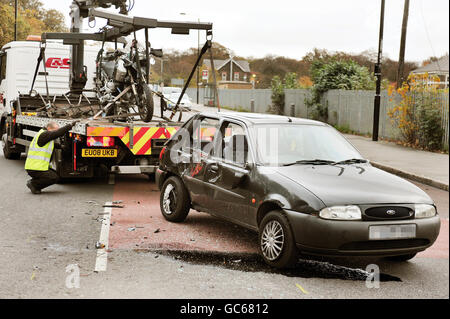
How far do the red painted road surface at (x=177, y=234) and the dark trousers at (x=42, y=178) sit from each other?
183cm

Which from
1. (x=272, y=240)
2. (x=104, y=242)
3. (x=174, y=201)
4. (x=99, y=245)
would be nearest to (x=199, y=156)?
(x=174, y=201)

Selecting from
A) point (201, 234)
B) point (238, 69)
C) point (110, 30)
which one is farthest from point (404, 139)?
point (238, 69)

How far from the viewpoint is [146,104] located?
37.7 feet

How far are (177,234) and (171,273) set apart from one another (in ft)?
5.57

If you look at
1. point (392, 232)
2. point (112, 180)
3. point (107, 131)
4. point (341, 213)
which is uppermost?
point (107, 131)

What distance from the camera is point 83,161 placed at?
1107 centimetres

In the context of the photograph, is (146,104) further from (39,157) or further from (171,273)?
(171,273)

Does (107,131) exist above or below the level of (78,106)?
below

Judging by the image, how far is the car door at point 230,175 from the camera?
668 cm

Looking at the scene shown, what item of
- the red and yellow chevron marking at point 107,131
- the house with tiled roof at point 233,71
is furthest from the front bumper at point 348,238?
the house with tiled roof at point 233,71

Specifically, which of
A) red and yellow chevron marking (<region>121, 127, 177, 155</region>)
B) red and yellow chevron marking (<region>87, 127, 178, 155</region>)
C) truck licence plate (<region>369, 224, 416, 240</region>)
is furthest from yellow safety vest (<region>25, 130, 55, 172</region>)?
truck licence plate (<region>369, 224, 416, 240</region>)

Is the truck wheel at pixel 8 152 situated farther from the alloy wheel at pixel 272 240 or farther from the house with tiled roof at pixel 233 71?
the house with tiled roof at pixel 233 71

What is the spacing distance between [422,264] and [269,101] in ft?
116

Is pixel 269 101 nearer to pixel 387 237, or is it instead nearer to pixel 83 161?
pixel 83 161
